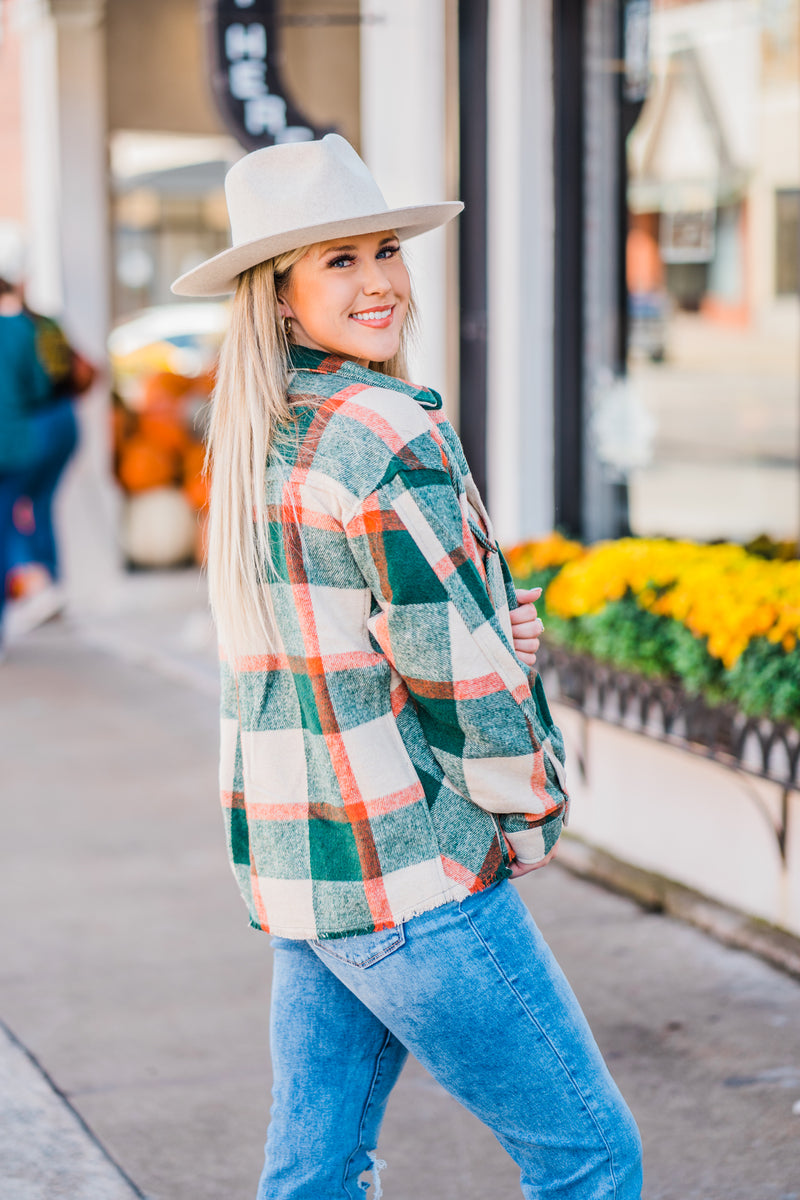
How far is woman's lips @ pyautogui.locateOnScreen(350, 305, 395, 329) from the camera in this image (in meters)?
1.94

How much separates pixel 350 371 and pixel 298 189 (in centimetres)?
25

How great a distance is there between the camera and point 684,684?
3.97 metres

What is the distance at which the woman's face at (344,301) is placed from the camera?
192 centimetres

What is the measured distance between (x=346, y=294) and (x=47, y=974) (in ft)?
8.26

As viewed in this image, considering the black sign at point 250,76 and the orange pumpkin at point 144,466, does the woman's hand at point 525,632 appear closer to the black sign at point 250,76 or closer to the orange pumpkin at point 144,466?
the black sign at point 250,76

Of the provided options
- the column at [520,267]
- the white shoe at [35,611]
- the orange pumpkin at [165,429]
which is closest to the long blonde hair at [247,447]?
the column at [520,267]

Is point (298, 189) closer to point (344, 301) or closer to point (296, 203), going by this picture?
point (296, 203)

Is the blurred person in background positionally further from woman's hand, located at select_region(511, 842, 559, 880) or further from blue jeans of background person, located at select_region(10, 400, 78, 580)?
woman's hand, located at select_region(511, 842, 559, 880)

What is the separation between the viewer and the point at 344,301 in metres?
1.93

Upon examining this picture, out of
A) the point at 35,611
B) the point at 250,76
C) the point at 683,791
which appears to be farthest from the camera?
the point at 35,611

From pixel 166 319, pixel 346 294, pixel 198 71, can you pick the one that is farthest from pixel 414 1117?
pixel 166 319

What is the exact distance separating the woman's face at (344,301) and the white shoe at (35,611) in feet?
21.9

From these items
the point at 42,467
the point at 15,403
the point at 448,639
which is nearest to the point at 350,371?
the point at 448,639

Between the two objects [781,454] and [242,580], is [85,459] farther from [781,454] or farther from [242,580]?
[242,580]
